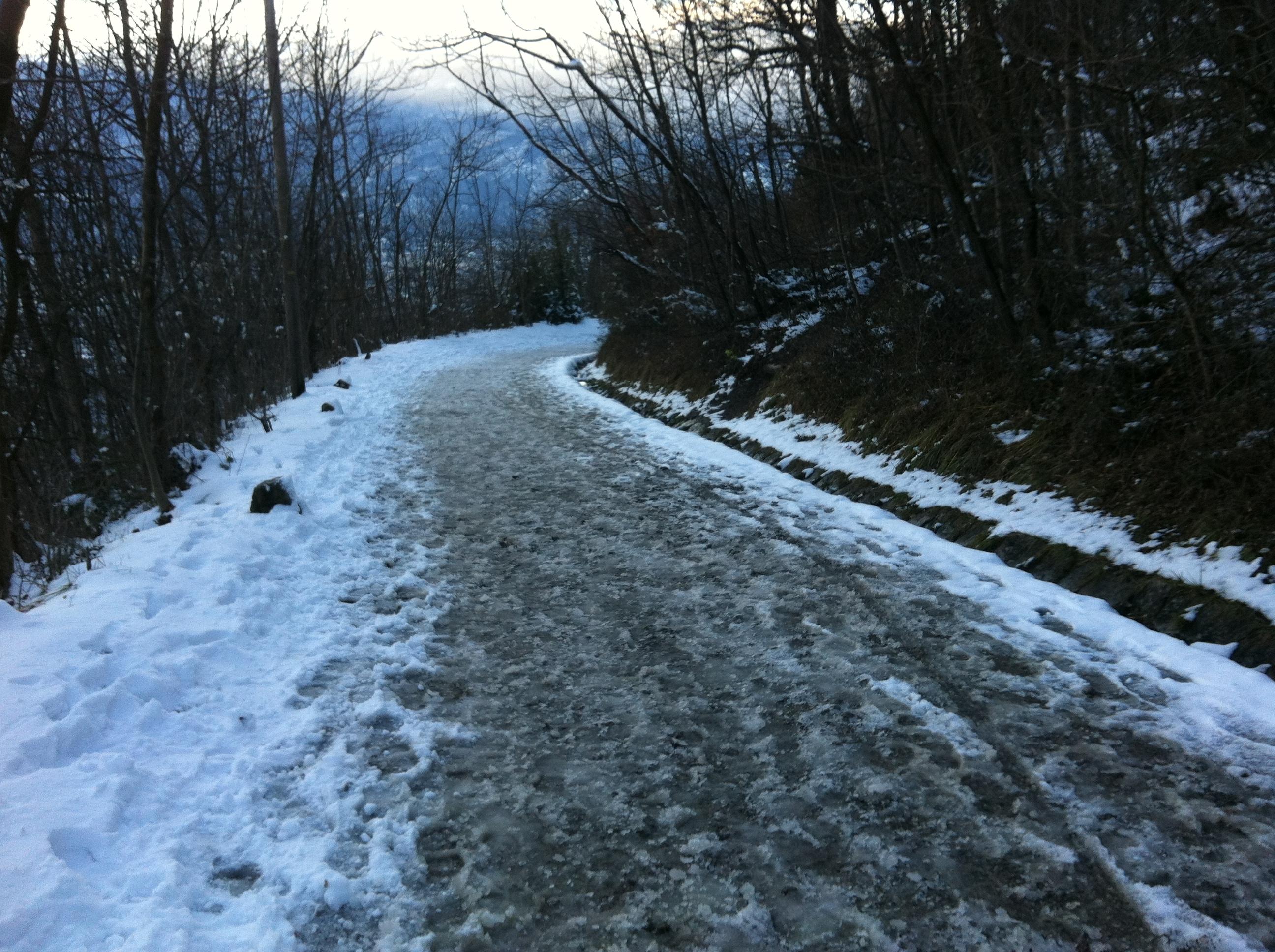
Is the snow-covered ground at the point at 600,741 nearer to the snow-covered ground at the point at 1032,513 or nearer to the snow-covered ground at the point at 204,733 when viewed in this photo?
the snow-covered ground at the point at 204,733

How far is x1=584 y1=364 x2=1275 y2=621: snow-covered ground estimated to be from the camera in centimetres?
471

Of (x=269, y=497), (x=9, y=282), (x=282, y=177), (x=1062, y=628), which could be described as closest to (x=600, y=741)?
(x=1062, y=628)

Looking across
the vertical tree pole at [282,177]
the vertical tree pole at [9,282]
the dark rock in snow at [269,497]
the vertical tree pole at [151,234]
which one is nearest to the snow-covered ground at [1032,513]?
the dark rock in snow at [269,497]

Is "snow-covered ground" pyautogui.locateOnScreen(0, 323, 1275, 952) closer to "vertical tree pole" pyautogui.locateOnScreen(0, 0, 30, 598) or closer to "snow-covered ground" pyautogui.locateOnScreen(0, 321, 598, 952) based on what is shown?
"snow-covered ground" pyautogui.locateOnScreen(0, 321, 598, 952)

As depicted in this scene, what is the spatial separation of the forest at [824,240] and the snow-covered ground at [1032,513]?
0.16 m

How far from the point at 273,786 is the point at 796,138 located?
35.7 feet

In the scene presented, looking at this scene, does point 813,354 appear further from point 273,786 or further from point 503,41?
point 273,786

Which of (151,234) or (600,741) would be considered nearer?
(600,741)

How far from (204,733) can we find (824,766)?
3.04 m

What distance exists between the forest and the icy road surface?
1.58m

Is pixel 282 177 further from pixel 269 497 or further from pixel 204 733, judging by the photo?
pixel 204 733

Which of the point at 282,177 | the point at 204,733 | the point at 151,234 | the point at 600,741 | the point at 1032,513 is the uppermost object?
the point at 282,177

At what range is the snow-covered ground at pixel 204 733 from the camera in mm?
2967

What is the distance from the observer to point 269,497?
779cm
